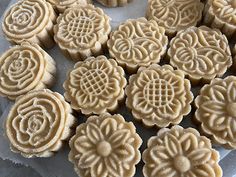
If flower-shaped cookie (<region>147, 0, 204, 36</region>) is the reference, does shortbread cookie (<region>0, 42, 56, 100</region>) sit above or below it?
below

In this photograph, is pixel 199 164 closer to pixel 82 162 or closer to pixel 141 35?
pixel 82 162

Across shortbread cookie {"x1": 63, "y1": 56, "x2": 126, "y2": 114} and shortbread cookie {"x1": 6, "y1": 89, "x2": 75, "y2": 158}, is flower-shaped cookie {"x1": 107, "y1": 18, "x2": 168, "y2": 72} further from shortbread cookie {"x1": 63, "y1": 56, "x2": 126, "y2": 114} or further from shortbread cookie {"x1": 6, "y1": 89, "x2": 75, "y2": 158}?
shortbread cookie {"x1": 6, "y1": 89, "x2": 75, "y2": 158}

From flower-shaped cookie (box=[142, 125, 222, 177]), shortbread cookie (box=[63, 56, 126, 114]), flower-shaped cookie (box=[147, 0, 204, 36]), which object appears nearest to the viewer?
flower-shaped cookie (box=[142, 125, 222, 177])

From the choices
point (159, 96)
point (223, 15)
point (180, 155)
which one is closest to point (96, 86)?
point (159, 96)

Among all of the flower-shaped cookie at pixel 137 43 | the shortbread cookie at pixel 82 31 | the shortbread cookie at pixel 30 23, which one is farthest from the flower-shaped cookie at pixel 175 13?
the shortbread cookie at pixel 30 23

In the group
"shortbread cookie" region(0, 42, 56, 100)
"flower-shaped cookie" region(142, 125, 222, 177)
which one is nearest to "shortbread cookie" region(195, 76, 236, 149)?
"flower-shaped cookie" region(142, 125, 222, 177)

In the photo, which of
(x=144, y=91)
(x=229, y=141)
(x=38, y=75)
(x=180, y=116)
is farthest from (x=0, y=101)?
(x=229, y=141)

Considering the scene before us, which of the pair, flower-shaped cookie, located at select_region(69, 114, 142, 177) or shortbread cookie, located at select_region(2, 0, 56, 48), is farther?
shortbread cookie, located at select_region(2, 0, 56, 48)

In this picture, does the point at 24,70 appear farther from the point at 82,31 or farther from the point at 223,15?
the point at 223,15
